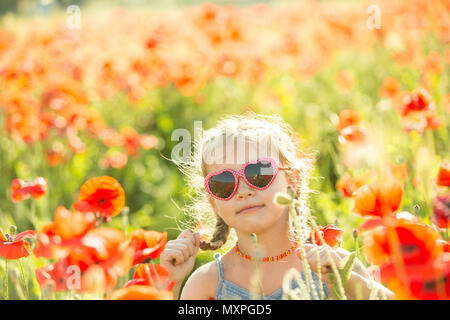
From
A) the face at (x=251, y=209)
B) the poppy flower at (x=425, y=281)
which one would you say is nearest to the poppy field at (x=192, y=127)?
the poppy flower at (x=425, y=281)

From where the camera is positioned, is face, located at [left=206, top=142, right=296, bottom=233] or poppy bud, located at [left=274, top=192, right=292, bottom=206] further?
face, located at [left=206, top=142, right=296, bottom=233]

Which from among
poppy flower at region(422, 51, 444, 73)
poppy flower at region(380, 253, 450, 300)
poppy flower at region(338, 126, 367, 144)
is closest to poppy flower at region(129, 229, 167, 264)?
poppy flower at region(380, 253, 450, 300)

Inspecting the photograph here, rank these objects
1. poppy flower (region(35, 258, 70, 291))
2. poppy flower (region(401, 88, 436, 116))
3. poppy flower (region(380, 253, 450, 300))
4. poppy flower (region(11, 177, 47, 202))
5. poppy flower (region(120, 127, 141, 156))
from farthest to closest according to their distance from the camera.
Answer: poppy flower (region(120, 127, 141, 156)), poppy flower (region(401, 88, 436, 116)), poppy flower (region(11, 177, 47, 202)), poppy flower (region(35, 258, 70, 291)), poppy flower (region(380, 253, 450, 300))

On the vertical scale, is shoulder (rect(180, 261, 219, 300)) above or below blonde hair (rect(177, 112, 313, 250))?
below

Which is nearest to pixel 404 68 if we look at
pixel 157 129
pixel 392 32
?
pixel 392 32

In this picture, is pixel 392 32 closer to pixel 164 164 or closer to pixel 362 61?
pixel 362 61

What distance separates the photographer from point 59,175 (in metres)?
3.44

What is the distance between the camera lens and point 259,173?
1386 mm

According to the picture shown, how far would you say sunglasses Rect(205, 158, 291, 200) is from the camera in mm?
1382

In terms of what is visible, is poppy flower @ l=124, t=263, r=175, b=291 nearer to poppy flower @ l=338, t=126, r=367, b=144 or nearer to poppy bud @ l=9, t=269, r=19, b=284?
poppy bud @ l=9, t=269, r=19, b=284

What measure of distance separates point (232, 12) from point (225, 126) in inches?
127

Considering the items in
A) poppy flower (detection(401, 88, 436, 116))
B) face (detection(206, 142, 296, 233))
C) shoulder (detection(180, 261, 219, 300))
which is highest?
poppy flower (detection(401, 88, 436, 116))

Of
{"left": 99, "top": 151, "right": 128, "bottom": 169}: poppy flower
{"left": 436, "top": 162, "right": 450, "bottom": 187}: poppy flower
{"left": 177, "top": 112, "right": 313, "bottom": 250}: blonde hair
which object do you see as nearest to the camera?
{"left": 436, "top": 162, "right": 450, "bottom": 187}: poppy flower
